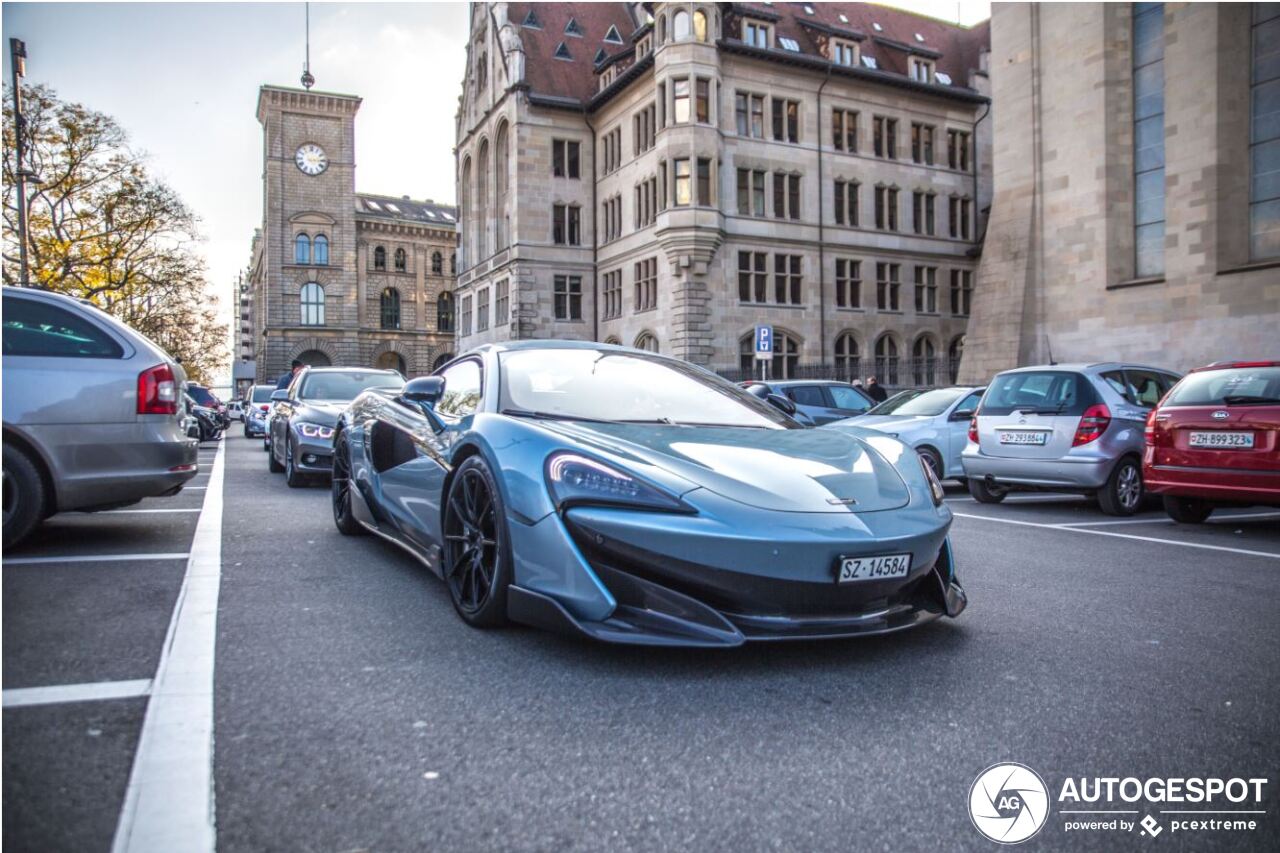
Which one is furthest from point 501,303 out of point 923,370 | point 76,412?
point 76,412

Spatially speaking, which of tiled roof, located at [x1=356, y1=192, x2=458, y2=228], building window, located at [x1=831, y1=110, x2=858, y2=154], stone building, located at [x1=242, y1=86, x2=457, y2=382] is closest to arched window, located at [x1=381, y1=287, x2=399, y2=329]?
stone building, located at [x1=242, y1=86, x2=457, y2=382]

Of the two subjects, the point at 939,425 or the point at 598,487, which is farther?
the point at 939,425

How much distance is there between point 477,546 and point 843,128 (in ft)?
132

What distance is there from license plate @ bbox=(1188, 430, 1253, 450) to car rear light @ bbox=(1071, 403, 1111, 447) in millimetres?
1418

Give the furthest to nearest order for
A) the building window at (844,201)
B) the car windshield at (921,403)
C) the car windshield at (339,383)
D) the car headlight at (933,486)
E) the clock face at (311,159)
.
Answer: the clock face at (311,159), the building window at (844,201), the car windshield at (921,403), the car windshield at (339,383), the car headlight at (933,486)

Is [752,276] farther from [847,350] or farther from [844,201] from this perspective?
[844,201]

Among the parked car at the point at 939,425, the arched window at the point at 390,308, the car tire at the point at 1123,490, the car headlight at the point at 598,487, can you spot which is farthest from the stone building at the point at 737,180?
the arched window at the point at 390,308

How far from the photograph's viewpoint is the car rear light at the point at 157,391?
6.06m

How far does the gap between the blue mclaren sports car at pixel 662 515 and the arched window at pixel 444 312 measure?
78.5 meters

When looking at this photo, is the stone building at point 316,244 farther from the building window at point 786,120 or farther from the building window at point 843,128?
the building window at point 843,128

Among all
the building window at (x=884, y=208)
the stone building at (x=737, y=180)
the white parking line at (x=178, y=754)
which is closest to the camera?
the white parking line at (x=178, y=754)

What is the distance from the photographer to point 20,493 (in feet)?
18.5

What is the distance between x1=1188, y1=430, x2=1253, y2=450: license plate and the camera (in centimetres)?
785

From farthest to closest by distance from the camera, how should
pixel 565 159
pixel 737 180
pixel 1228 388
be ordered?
1. pixel 565 159
2. pixel 737 180
3. pixel 1228 388
